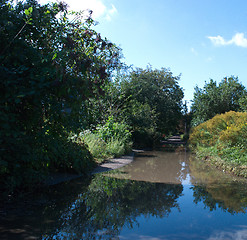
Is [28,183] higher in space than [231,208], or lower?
higher

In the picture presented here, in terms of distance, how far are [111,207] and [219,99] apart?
23.8 metres

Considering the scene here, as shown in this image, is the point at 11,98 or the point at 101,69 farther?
the point at 101,69

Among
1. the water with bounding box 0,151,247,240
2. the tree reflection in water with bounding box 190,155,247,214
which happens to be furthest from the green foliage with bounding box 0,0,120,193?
the tree reflection in water with bounding box 190,155,247,214

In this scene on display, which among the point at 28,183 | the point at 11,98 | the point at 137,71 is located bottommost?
the point at 28,183

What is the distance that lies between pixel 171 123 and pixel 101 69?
29418 mm

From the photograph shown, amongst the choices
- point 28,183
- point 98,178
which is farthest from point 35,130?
point 98,178

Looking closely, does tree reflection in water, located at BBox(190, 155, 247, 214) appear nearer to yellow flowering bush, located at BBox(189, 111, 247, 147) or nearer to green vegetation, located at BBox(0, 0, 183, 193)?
yellow flowering bush, located at BBox(189, 111, 247, 147)

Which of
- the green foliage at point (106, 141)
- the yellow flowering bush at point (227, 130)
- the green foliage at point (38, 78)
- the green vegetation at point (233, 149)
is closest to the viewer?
the green foliage at point (38, 78)

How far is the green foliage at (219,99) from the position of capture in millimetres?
26203

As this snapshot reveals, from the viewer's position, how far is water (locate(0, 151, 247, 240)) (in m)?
3.93

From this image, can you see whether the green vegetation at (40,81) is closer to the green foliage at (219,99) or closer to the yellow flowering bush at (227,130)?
the yellow flowering bush at (227,130)

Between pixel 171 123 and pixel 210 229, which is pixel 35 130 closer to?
pixel 210 229

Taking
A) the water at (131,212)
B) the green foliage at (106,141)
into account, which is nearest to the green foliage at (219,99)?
the green foliage at (106,141)

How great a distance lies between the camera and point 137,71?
29344 mm
